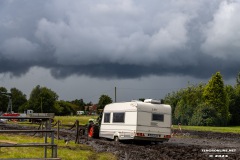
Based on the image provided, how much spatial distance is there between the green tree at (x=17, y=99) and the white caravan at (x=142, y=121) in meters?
163

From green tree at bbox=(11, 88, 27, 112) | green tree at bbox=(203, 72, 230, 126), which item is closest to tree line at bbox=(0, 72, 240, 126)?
green tree at bbox=(203, 72, 230, 126)

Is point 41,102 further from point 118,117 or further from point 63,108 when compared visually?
point 118,117

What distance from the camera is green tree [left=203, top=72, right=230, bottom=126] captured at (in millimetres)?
80562

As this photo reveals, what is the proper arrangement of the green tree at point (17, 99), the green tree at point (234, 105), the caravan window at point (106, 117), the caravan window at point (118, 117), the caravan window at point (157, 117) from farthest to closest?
the green tree at point (17, 99)
the green tree at point (234, 105)
the caravan window at point (106, 117)
the caravan window at point (118, 117)
the caravan window at point (157, 117)

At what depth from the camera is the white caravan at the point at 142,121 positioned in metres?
29.0

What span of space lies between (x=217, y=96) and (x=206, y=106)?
7.32 metres

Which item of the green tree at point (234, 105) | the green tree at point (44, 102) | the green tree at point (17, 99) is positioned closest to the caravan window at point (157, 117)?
the green tree at point (234, 105)

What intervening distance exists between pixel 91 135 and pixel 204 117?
42.3 metres

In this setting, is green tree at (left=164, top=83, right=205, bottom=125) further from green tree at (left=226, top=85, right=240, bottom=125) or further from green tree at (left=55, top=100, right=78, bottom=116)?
green tree at (left=55, top=100, right=78, bottom=116)

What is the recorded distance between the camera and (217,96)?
82438 millimetres

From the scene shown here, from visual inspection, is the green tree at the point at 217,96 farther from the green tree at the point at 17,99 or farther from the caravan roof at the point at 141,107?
the green tree at the point at 17,99

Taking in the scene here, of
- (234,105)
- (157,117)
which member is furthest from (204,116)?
(157,117)

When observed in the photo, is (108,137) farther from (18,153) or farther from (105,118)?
(18,153)

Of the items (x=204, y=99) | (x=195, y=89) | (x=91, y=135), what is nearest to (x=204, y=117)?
(x=204, y=99)
